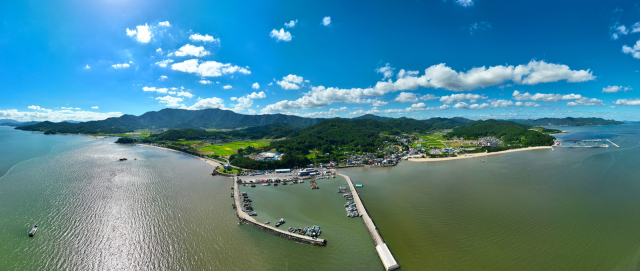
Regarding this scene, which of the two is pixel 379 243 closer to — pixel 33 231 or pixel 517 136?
pixel 33 231

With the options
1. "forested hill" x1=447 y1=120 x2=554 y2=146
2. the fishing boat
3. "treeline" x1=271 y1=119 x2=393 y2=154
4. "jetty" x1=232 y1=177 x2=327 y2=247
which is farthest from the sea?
"forested hill" x1=447 y1=120 x2=554 y2=146

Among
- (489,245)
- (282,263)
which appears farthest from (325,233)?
(489,245)

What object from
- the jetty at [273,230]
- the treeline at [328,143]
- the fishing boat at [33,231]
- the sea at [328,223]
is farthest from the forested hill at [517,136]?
the fishing boat at [33,231]

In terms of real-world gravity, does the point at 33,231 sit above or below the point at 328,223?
above

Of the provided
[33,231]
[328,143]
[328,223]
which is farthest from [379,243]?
[328,143]

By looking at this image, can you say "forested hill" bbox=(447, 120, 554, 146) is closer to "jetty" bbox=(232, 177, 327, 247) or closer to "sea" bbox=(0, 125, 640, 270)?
"sea" bbox=(0, 125, 640, 270)

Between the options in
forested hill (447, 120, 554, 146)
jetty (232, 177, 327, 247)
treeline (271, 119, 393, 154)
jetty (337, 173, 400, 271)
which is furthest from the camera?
forested hill (447, 120, 554, 146)

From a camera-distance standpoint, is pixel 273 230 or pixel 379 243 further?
pixel 273 230

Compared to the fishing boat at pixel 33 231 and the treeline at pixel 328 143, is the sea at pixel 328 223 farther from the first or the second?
the treeline at pixel 328 143

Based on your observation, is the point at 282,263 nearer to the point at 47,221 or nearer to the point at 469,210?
the point at 469,210
